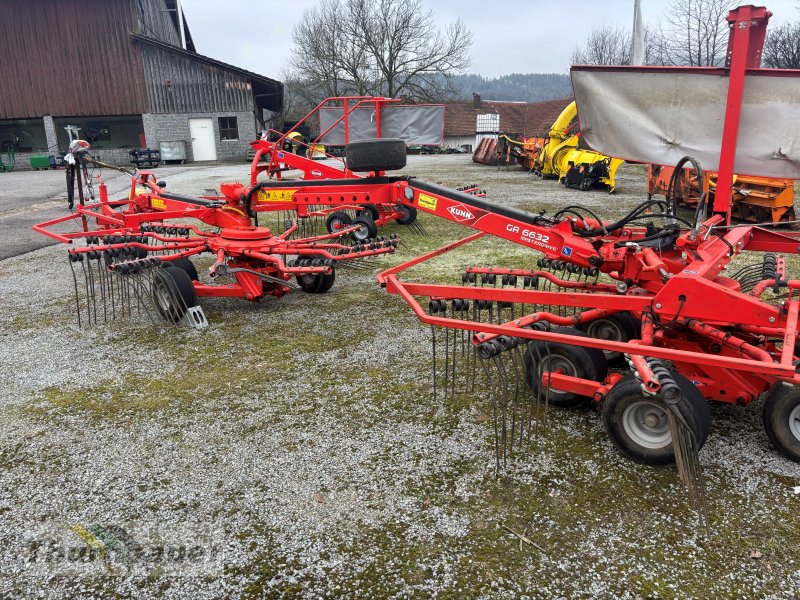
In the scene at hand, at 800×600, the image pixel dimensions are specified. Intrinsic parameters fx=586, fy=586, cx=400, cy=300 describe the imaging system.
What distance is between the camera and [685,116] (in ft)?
13.3

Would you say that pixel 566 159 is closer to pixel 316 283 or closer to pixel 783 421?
pixel 316 283

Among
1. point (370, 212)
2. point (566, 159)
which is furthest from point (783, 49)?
point (370, 212)

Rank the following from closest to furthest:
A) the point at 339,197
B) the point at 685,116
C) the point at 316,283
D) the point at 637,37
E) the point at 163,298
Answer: the point at 685,116 → the point at 163,298 → the point at 339,197 → the point at 316,283 → the point at 637,37

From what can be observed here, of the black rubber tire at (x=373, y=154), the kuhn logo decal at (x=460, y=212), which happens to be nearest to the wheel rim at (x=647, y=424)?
the kuhn logo decal at (x=460, y=212)

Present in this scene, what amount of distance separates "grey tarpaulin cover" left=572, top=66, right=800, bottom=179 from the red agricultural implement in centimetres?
1

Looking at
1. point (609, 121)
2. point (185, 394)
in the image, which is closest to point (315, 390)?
point (185, 394)

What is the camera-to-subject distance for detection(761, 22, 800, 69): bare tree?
32.9 meters

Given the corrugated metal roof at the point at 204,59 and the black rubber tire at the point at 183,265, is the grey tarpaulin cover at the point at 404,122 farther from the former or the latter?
the corrugated metal roof at the point at 204,59

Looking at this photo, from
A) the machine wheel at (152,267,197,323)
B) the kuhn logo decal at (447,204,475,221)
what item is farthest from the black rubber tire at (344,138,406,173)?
the machine wheel at (152,267,197,323)

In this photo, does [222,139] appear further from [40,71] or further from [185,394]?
[185,394]

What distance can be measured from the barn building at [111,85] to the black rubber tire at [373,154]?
26441 millimetres

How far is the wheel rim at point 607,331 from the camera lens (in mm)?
4141

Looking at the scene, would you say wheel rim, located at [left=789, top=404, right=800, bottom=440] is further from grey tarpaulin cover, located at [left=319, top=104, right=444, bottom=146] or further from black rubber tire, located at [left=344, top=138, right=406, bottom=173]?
grey tarpaulin cover, located at [left=319, top=104, right=444, bottom=146]

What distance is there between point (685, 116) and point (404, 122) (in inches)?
516
